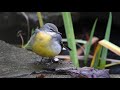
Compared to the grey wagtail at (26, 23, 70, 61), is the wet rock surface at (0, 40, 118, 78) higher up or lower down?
lower down

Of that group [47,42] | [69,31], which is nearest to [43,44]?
[47,42]

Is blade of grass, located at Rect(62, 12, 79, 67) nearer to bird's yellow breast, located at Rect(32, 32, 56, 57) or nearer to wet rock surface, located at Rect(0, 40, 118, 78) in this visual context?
wet rock surface, located at Rect(0, 40, 118, 78)

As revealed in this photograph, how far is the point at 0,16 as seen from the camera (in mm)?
4137

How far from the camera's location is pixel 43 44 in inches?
88.7

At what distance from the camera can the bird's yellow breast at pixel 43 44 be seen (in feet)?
7.39

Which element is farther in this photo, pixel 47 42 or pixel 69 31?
pixel 69 31

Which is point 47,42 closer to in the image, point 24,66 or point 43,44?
point 43,44

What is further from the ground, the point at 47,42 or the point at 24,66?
the point at 47,42

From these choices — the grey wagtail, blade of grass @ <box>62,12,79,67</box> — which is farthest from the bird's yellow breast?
blade of grass @ <box>62,12,79,67</box>

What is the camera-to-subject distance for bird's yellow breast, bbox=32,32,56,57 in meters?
2.25
